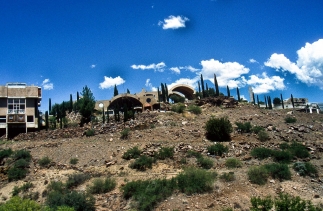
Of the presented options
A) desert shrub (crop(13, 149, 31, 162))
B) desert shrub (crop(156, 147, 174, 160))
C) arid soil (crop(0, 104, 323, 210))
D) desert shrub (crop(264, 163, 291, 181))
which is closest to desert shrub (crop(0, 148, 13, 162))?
desert shrub (crop(13, 149, 31, 162))

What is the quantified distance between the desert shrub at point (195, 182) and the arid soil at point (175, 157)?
375 millimetres

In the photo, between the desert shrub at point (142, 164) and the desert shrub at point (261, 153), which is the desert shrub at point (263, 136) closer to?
the desert shrub at point (261, 153)

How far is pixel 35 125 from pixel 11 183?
19365mm

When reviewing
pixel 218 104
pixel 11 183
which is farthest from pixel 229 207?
pixel 218 104

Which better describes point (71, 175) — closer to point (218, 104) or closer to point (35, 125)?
point (35, 125)

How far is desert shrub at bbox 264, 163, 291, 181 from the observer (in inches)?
709

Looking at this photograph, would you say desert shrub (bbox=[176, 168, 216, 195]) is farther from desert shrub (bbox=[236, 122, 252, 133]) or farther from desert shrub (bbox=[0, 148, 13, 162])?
desert shrub (bbox=[0, 148, 13, 162])

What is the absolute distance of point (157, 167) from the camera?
70.8ft

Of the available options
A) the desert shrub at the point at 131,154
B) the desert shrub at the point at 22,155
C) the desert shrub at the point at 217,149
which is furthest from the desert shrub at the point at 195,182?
the desert shrub at the point at 22,155

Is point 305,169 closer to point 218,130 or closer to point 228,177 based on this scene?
point 228,177

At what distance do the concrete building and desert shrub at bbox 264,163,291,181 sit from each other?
32.0m

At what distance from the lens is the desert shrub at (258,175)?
17.3m

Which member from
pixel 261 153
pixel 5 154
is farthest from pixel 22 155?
pixel 261 153

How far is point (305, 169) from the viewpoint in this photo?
1889 centimetres
